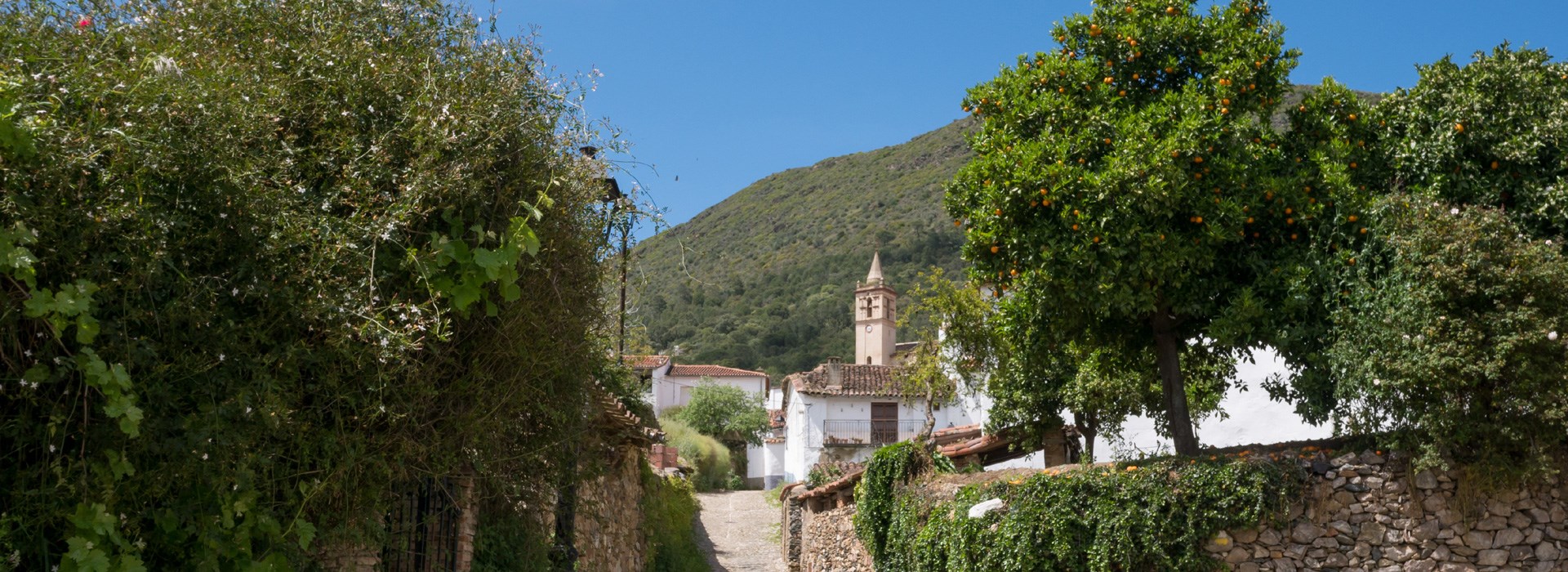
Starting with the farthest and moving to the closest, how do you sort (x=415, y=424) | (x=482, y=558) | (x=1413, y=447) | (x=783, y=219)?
(x=783, y=219)
(x=1413, y=447)
(x=482, y=558)
(x=415, y=424)

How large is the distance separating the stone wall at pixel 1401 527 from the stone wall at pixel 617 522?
242 inches

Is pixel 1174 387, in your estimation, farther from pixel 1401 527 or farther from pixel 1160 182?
pixel 1160 182

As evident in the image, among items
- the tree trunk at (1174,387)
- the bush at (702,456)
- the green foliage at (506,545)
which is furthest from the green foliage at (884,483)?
the bush at (702,456)

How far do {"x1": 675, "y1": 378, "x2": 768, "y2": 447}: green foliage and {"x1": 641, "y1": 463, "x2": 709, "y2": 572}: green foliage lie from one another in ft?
102

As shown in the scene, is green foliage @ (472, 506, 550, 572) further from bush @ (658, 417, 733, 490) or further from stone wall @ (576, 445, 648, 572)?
bush @ (658, 417, 733, 490)

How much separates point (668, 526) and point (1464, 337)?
1402 centimetres

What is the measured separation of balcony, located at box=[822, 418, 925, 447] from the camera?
4516 cm

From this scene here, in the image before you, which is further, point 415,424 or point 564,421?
point 564,421

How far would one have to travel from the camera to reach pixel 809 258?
78.9 meters

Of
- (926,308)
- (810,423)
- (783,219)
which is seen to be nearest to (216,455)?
(926,308)

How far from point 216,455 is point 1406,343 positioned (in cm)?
891

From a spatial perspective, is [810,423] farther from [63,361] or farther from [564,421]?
[63,361]

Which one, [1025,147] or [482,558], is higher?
[1025,147]

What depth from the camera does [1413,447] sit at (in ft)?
31.9
